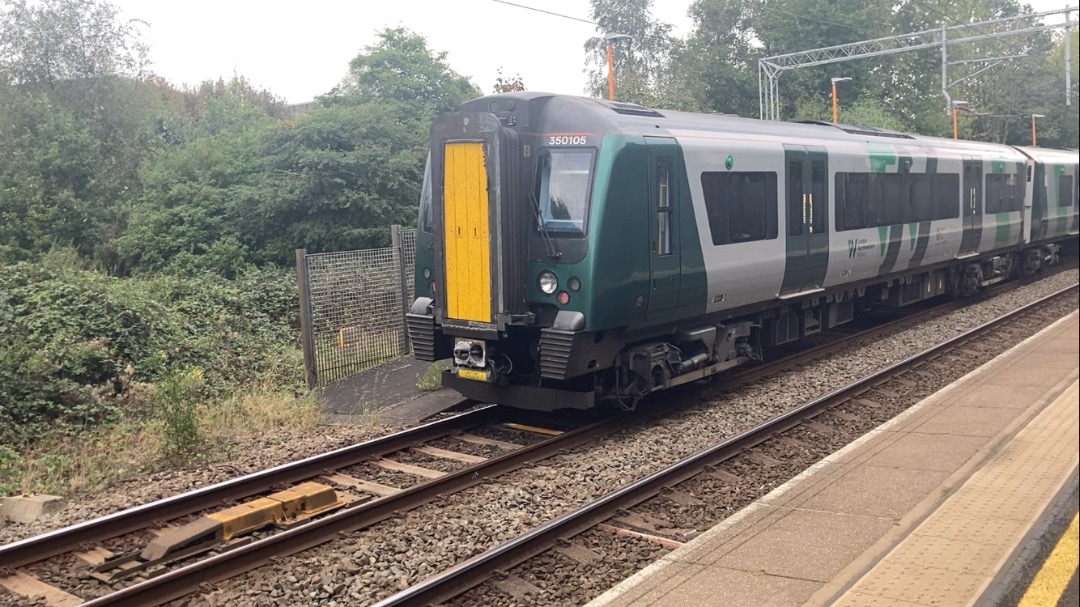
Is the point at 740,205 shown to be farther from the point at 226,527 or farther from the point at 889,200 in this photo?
the point at 226,527

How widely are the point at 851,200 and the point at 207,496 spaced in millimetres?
9409

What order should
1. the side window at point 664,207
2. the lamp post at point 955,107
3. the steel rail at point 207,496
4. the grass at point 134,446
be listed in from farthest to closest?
the lamp post at point 955,107 → the side window at point 664,207 → the grass at point 134,446 → the steel rail at point 207,496

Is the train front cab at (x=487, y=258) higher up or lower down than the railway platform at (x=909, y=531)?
higher up

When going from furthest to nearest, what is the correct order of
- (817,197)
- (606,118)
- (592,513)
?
(817,197) < (606,118) < (592,513)

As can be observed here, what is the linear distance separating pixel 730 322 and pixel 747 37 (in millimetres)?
4827

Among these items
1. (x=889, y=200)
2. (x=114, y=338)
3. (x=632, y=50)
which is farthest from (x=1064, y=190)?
(x=114, y=338)

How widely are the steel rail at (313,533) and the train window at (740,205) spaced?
287 centimetres

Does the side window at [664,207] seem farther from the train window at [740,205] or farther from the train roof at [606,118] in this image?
the train window at [740,205]

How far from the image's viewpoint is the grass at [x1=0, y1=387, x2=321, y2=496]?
7828mm

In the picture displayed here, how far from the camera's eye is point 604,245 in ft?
27.7

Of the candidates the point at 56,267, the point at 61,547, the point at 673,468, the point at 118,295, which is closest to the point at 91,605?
the point at 61,547

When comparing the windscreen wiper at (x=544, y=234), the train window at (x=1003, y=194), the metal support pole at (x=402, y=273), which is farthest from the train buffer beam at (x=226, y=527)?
the train window at (x=1003, y=194)

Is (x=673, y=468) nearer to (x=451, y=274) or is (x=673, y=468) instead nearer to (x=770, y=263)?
(x=451, y=274)

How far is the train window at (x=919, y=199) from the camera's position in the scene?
1489 centimetres
